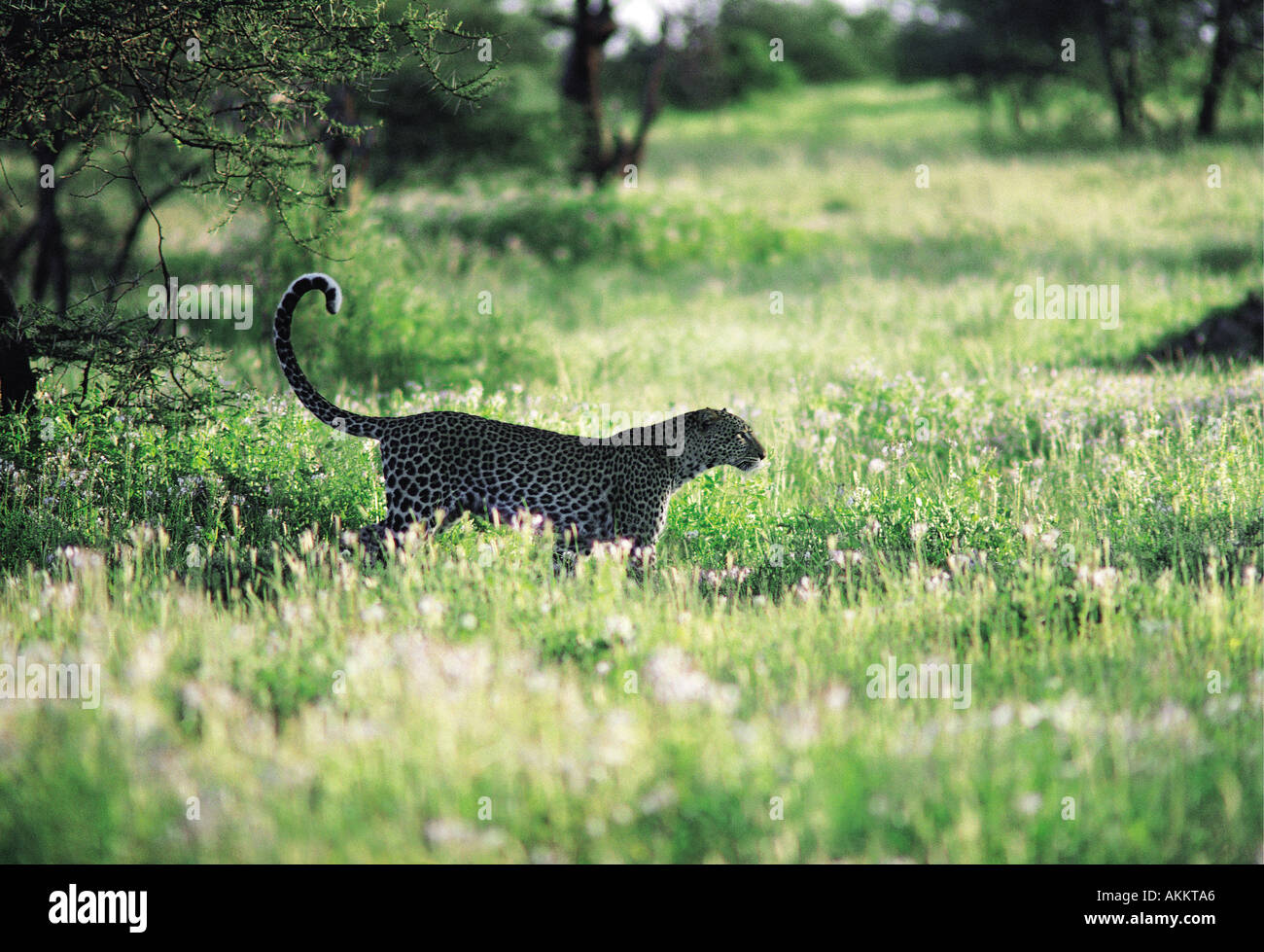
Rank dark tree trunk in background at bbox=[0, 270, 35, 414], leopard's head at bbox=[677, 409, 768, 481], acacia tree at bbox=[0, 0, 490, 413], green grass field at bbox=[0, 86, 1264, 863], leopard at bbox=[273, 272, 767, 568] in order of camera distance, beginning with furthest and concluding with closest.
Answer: dark tree trunk in background at bbox=[0, 270, 35, 414] < acacia tree at bbox=[0, 0, 490, 413] < leopard's head at bbox=[677, 409, 768, 481] < leopard at bbox=[273, 272, 767, 568] < green grass field at bbox=[0, 86, 1264, 863]

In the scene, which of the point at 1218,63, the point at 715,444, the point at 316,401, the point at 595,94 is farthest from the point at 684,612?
the point at 1218,63

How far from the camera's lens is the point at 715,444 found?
7.36m

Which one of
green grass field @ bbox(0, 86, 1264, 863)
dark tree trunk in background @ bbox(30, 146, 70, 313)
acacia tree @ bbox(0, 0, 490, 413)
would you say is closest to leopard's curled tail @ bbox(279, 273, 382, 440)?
green grass field @ bbox(0, 86, 1264, 863)

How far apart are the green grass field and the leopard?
0.29m

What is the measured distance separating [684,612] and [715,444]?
77.5 inches

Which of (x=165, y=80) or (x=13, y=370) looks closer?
(x=165, y=80)

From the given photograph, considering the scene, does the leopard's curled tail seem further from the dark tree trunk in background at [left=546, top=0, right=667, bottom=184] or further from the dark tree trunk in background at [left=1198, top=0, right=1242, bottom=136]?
the dark tree trunk in background at [left=1198, top=0, right=1242, bottom=136]

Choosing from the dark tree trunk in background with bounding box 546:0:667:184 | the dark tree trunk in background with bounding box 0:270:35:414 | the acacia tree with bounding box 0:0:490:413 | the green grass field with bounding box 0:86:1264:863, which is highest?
the dark tree trunk in background with bounding box 546:0:667:184

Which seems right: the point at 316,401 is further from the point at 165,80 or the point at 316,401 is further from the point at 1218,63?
the point at 1218,63

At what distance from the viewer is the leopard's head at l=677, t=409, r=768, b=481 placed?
7332mm

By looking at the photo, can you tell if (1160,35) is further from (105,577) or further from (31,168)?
(105,577)

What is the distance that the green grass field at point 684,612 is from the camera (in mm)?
3840

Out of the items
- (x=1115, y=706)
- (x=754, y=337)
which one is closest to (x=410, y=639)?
(x=1115, y=706)

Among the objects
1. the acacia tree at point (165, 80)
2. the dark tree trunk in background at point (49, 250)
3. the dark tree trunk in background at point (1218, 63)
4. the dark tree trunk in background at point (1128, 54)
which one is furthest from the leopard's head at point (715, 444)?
the dark tree trunk in background at point (1218, 63)
